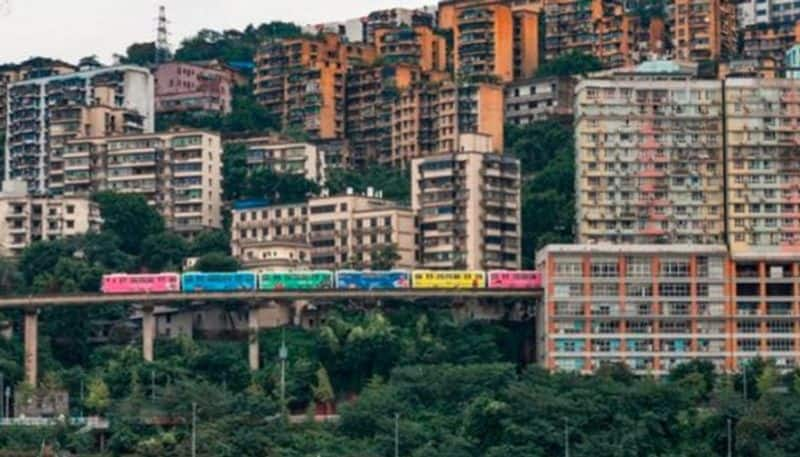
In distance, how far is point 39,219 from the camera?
10000cm

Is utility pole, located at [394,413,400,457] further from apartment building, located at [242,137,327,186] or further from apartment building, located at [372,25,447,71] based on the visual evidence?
apartment building, located at [372,25,447,71]

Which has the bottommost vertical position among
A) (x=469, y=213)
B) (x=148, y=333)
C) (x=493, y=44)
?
(x=148, y=333)

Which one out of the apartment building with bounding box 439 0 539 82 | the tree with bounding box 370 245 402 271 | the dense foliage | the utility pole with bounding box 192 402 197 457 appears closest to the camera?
the utility pole with bounding box 192 402 197 457

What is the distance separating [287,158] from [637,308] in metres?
27.4

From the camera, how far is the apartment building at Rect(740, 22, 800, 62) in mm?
115887

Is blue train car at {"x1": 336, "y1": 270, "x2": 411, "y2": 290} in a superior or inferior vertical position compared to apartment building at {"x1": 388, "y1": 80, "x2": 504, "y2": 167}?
inferior

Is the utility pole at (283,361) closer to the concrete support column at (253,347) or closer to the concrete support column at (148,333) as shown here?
the concrete support column at (253,347)

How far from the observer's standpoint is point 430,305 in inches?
3462

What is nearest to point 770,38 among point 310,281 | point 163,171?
point 163,171

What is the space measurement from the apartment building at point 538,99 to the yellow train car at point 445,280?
24487 millimetres

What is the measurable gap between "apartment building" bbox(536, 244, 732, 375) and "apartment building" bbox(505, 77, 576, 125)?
26.8 meters

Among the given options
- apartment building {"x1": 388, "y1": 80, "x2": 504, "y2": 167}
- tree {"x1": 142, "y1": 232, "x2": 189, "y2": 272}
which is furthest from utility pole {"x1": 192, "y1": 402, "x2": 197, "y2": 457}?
apartment building {"x1": 388, "y1": 80, "x2": 504, "y2": 167}

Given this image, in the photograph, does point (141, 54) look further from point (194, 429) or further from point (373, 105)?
point (194, 429)

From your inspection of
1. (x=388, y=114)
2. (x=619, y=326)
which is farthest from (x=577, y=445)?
(x=388, y=114)
